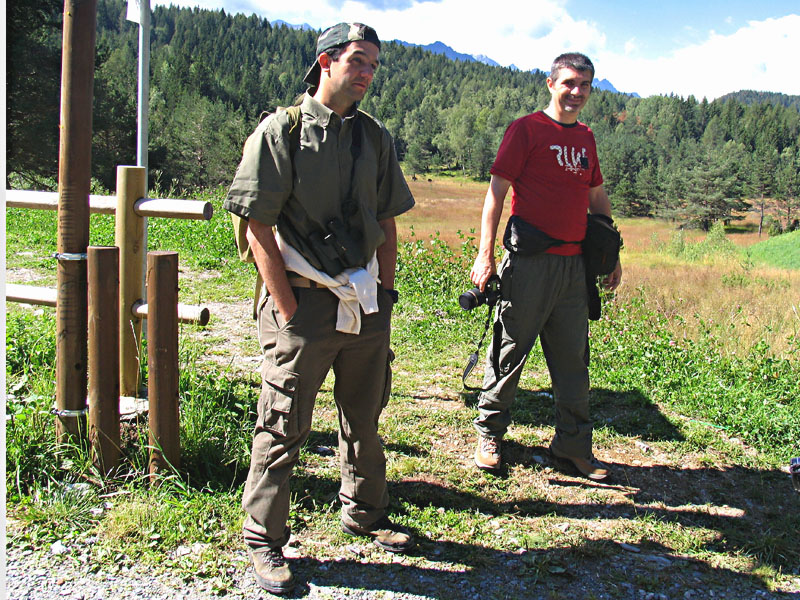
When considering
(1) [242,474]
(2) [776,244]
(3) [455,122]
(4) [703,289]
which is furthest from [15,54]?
(3) [455,122]

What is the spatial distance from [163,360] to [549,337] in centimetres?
208

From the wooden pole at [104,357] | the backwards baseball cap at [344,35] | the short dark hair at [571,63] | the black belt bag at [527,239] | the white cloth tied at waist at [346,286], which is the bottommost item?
the wooden pole at [104,357]

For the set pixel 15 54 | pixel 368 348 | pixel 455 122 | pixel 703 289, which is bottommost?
pixel 703 289

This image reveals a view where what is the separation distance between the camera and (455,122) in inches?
5438

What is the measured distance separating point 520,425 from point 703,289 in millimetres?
12395

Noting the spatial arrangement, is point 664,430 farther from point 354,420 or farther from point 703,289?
point 703,289

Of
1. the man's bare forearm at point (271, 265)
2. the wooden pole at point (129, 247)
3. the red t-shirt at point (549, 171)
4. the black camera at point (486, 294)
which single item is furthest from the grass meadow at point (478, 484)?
the red t-shirt at point (549, 171)

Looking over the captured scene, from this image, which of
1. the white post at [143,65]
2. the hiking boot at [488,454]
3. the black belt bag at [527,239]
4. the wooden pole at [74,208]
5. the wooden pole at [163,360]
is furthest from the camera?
the white post at [143,65]

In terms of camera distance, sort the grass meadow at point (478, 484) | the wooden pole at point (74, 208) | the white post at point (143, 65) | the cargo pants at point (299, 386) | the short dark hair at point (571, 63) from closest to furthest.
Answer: the cargo pants at point (299, 386) → the grass meadow at point (478, 484) → the wooden pole at point (74, 208) → the short dark hair at point (571, 63) → the white post at point (143, 65)

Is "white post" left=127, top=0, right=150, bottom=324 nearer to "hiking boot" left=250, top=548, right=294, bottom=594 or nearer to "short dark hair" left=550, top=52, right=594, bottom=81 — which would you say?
"hiking boot" left=250, top=548, right=294, bottom=594

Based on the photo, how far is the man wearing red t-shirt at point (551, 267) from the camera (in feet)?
11.9

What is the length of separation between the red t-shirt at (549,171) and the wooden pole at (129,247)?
6.47 feet

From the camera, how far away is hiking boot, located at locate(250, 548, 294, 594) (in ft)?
8.33

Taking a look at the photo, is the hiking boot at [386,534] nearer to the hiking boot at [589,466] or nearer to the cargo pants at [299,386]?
the cargo pants at [299,386]
